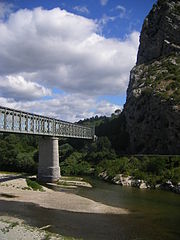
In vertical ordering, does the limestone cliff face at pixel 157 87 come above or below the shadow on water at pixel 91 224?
above

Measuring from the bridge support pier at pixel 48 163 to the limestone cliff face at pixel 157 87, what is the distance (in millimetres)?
35416

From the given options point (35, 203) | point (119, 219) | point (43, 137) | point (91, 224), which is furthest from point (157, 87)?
point (91, 224)

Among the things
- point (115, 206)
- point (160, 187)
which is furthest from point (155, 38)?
point (115, 206)

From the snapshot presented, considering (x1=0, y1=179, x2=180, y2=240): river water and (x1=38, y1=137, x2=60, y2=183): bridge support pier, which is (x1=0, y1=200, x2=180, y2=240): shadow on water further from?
(x1=38, y1=137, x2=60, y2=183): bridge support pier

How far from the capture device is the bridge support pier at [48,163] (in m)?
72.2

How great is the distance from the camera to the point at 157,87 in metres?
105

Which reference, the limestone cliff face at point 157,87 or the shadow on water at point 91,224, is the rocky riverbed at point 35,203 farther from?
the limestone cliff face at point 157,87

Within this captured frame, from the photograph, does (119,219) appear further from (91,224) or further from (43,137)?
(43,137)

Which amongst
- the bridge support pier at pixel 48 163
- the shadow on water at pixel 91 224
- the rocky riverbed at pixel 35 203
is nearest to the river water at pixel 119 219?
the shadow on water at pixel 91 224

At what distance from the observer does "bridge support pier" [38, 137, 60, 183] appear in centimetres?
7219

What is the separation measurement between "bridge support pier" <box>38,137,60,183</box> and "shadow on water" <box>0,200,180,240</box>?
31168 millimetres

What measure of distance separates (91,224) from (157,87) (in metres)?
79.7

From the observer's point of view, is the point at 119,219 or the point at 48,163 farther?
the point at 48,163

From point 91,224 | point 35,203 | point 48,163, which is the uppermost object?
point 48,163
